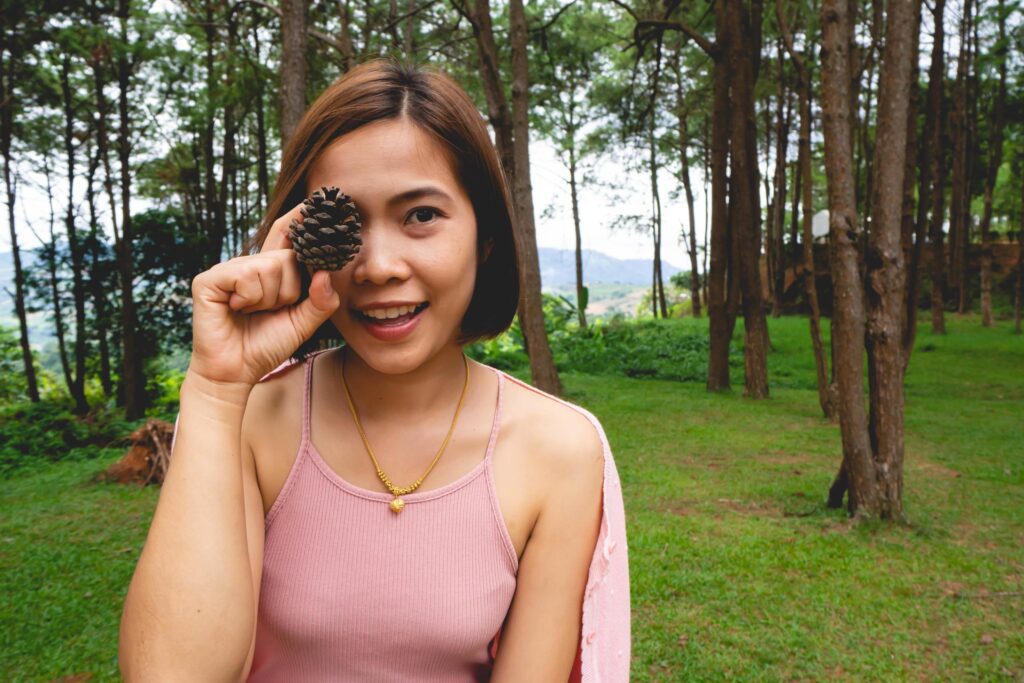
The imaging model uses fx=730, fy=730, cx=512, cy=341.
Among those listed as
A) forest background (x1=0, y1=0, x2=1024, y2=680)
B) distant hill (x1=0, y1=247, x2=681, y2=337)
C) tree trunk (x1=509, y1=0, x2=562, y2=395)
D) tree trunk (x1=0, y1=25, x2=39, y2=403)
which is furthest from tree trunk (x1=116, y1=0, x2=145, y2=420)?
tree trunk (x1=509, y1=0, x2=562, y2=395)

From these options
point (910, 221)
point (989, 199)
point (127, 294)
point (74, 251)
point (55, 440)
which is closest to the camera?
point (910, 221)

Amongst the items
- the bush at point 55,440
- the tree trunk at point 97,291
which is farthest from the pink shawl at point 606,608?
the tree trunk at point 97,291

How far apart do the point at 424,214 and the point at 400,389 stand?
36 centimetres

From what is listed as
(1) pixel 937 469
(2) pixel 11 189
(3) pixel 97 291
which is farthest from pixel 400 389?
(2) pixel 11 189

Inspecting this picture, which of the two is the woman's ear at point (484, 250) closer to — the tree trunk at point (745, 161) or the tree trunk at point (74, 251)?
the tree trunk at point (745, 161)

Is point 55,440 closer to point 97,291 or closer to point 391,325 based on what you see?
point 97,291

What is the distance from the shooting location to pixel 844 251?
17.1ft

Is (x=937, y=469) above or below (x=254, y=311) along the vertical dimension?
below

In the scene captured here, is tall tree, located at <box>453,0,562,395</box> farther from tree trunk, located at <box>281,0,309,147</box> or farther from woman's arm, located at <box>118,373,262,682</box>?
woman's arm, located at <box>118,373,262,682</box>

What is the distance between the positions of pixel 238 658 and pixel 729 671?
282cm

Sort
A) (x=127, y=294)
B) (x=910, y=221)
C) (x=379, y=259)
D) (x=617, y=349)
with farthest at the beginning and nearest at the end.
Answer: (x=617, y=349)
(x=127, y=294)
(x=910, y=221)
(x=379, y=259)

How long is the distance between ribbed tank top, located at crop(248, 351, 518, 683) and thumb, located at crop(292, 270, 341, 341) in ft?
0.72

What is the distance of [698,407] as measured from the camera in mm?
10180

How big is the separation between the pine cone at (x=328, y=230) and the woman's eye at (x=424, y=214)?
0.37ft
